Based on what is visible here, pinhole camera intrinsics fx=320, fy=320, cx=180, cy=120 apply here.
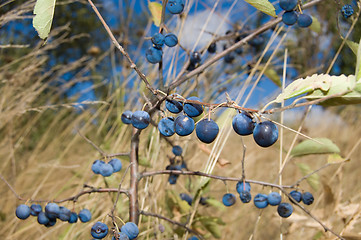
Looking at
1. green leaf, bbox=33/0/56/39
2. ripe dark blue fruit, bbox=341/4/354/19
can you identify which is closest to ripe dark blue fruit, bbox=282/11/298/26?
ripe dark blue fruit, bbox=341/4/354/19

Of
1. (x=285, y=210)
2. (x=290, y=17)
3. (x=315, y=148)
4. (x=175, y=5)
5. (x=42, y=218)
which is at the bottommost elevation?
(x=42, y=218)

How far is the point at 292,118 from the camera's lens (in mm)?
2516

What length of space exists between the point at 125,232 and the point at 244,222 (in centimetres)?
134

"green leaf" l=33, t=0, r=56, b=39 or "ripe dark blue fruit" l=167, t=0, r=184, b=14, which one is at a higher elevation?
"ripe dark blue fruit" l=167, t=0, r=184, b=14

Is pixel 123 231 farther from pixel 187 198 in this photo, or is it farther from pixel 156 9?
pixel 156 9

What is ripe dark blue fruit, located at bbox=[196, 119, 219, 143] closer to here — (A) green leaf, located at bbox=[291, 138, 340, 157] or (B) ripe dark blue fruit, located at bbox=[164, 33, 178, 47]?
(B) ripe dark blue fruit, located at bbox=[164, 33, 178, 47]

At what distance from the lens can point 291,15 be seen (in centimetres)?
83

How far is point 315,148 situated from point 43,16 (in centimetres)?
81

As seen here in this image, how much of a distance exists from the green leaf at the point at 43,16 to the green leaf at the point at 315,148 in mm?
762

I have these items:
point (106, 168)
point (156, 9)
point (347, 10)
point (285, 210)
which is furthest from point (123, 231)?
point (347, 10)

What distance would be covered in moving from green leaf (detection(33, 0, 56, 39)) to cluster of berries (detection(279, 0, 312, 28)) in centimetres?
55

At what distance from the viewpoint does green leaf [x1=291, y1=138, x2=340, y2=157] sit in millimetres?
929

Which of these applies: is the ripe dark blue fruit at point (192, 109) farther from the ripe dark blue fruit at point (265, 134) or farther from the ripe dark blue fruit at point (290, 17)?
the ripe dark blue fruit at point (290, 17)

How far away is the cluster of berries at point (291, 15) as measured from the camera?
812mm
